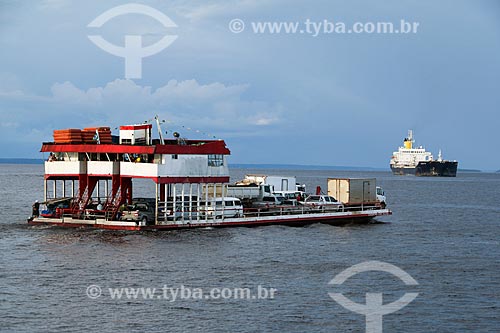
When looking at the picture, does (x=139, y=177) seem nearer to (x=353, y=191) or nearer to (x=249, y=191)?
(x=249, y=191)

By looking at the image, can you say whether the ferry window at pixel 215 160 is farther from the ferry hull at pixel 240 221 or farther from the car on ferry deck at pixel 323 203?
the car on ferry deck at pixel 323 203

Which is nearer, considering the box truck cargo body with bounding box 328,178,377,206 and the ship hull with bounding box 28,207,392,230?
the ship hull with bounding box 28,207,392,230

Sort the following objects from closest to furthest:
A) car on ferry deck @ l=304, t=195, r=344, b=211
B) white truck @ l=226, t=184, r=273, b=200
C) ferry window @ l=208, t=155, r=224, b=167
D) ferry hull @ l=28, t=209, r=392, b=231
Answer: ferry hull @ l=28, t=209, r=392, b=231, ferry window @ l=208, t=155, r=224, b=167, car on ferry deck @ l=304, t=195, r=344, b=211, white truck @ l=226, t=184, r=273, b=200

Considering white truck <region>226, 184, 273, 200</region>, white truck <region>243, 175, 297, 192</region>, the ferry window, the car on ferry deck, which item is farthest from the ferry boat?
white truck <region>243, 175, 297, 192</region>

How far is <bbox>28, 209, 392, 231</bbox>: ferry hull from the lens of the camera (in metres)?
50.5

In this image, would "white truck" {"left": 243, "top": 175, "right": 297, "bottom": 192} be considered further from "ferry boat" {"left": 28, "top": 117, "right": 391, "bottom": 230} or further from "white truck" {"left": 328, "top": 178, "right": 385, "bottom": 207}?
"ferry boat" {"left": 28, "top": 117, "right": 391, "bottom": 230}

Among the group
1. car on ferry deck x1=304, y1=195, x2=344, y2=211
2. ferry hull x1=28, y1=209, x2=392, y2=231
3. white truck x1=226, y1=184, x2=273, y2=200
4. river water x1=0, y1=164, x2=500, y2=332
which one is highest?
white truck x1=226, y1=184, x2=273, y2=200

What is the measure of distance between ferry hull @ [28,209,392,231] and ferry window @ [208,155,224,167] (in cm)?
388

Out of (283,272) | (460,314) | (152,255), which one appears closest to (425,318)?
(460,314)

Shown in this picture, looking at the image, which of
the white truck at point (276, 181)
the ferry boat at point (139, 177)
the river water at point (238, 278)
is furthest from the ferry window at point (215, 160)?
the white truck at point (276, 181)

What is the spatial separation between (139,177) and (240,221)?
26.2 feet

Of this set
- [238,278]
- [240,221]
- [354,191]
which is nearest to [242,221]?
[240,221]

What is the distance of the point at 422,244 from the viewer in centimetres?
5181

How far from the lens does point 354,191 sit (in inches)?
2517
